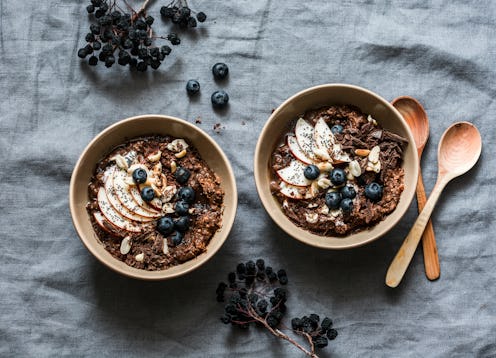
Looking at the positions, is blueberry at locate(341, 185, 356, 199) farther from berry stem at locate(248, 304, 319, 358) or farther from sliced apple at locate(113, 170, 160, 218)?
sliced apple at locate(113, 170, 160, 218)

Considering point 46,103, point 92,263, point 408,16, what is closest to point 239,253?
point 92,263

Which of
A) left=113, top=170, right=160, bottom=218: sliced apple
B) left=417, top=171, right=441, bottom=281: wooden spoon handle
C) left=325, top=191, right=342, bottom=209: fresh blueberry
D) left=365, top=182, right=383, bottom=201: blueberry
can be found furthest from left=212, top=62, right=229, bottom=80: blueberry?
left=417, top=171, right=441, bottom=281: wooden spoon handle

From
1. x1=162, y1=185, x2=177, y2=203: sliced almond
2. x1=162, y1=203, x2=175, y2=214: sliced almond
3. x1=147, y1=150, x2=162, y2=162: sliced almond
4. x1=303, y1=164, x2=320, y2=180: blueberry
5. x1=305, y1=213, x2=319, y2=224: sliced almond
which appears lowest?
x1=162, y1=203, x2=175, y2=214: sliced almond

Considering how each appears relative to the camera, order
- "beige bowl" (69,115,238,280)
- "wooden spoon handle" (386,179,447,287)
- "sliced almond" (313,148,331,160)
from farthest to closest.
A: "wooden spoon handle" (386,179,447,287) < "sliced almond" (313,148,331,160) < "beige bowl" (69,115,238,280)

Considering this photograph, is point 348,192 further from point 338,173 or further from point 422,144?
point 422,144

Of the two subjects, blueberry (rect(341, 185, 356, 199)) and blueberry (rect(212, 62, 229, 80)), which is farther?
blueberry (rect(212, 62, 229, 80))

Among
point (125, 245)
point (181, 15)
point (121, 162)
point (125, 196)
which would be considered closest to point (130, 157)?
point (121, 162)
